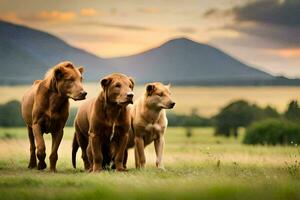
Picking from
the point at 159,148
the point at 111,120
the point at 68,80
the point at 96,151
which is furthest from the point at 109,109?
the point at 159,148

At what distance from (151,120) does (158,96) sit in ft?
1.59

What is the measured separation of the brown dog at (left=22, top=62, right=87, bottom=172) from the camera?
15.3m

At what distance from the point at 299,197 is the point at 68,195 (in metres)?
3.06

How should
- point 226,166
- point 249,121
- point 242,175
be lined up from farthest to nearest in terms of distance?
point 249,121 < point 226,166 < point 242,175

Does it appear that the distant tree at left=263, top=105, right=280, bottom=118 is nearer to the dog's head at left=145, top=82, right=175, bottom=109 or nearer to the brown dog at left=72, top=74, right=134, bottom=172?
the dog's head at left=145, top=82, right=175, bottom=109

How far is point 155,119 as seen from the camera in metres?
16.4

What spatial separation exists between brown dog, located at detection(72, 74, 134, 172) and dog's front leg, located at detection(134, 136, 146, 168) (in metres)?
0.76

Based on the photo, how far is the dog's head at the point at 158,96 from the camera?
16.1 metres

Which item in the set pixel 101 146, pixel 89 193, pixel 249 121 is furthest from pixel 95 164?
pixel 249 121

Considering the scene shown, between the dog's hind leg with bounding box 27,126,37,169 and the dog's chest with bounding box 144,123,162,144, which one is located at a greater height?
the dog's chest with bounding box 144,123,162,144

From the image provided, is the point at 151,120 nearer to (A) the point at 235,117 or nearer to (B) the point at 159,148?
(B) the point at 159,148

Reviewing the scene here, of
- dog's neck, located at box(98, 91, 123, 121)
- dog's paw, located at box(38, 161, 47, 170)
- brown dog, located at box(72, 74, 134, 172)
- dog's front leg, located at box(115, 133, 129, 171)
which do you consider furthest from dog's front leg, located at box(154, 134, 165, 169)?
dog's paw, located at box(38, 161, 47, 170)

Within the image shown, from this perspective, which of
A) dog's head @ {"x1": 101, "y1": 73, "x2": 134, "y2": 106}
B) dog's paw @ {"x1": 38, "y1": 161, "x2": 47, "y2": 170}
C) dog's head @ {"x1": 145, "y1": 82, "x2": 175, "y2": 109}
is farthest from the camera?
dog's head @ {"x1": 145, "y1": 82, "x2": 175, "y2": 109}

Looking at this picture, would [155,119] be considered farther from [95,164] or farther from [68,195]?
[68,195]
